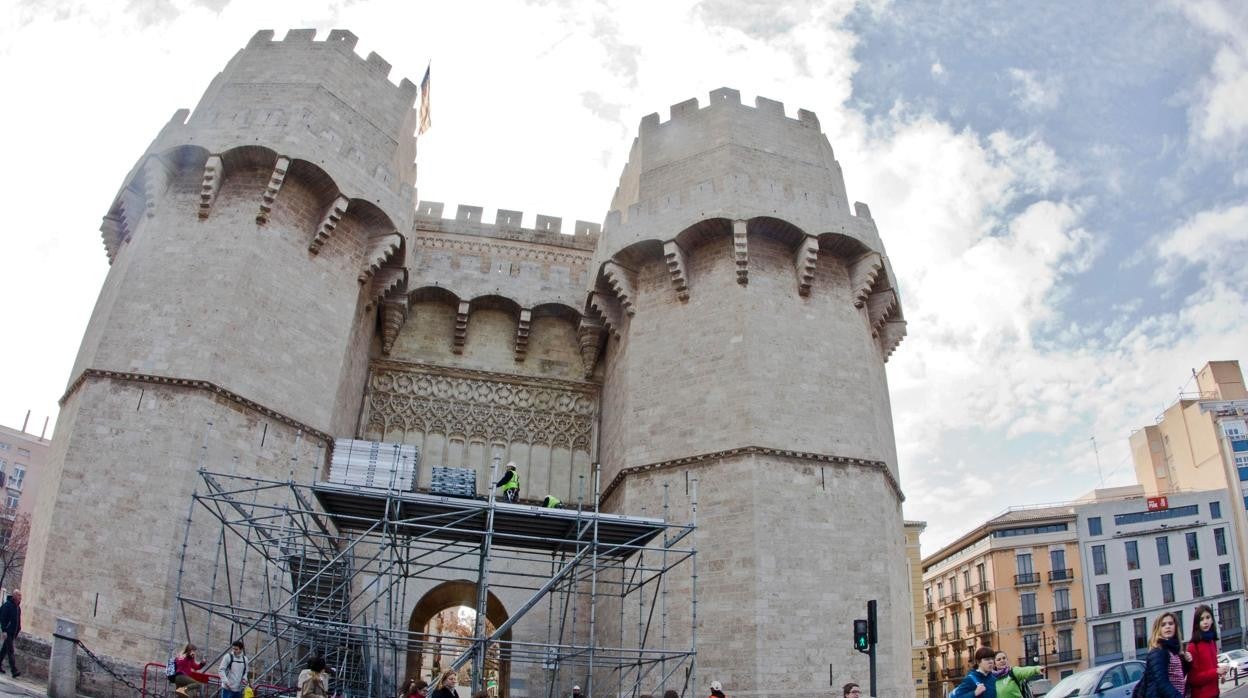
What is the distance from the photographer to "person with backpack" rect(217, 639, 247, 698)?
9430 mm

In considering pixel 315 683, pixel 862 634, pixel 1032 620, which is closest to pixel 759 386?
pixel 862 634

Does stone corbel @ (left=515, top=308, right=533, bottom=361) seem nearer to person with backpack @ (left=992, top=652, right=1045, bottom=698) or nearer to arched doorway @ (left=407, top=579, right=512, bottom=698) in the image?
arched doorway @ (left=407, top=579, right=512, bottom=698)

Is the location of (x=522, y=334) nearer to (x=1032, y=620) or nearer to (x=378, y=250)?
(x=378, y=250)

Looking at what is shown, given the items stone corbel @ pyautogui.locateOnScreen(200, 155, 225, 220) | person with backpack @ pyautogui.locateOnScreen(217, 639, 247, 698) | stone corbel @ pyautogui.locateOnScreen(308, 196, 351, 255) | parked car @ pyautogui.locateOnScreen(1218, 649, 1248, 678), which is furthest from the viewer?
parked car @ pyautogui.locateOnScreen(1218, 649, 1248, 678)

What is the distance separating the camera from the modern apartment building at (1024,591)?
34.4m

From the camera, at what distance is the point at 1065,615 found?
113 feet

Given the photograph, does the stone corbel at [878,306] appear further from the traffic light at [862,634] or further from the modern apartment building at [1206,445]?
the modern apartment building at [1206,445]

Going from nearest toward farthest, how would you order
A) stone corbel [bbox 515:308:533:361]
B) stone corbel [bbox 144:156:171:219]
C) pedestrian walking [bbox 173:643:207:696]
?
1. pedestrian walking [bbox 173:643:207:696]
2. stone corbel [bbox 144:156:171:219]
3. stone corbel [bbox 515:308:533:361]

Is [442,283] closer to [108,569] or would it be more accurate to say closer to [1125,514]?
[108,569]

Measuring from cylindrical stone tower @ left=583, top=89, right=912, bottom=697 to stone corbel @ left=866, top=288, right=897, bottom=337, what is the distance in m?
0.04

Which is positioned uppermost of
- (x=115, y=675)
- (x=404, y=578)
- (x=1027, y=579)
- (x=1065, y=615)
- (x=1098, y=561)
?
(x=1098, y=561)

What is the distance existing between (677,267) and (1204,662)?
1274cm

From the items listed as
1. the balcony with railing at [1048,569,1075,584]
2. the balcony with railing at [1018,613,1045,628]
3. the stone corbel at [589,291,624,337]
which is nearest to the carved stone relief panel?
the stone corbel at [589,291,624,337]

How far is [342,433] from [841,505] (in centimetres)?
905
